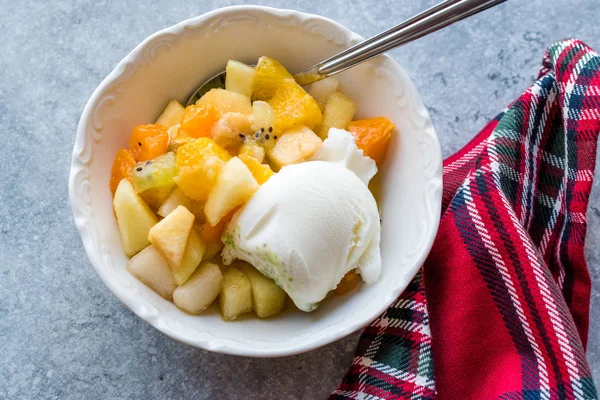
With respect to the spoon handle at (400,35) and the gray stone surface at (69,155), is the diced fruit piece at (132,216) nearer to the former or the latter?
the gray stone surface at (69,155)

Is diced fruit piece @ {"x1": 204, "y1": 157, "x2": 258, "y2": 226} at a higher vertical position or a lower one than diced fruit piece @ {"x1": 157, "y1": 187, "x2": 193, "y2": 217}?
higher

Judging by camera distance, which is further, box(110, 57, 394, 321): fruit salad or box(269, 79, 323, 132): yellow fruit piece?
box(269, 79, 323, 132): yellow fruit piece

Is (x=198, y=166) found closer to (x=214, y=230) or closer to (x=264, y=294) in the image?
(x=214, y=230)

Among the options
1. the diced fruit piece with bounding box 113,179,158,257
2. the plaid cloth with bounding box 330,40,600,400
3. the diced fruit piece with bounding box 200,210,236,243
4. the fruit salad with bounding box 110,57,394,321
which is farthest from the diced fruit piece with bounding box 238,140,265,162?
the plaid cloth with bounding box 330,40,600,400

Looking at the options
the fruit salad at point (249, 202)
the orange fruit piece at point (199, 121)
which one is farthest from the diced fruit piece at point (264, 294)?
the orange fruit piece at point (199, 121)

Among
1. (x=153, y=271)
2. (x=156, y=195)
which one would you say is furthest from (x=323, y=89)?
(x=153, y=271)

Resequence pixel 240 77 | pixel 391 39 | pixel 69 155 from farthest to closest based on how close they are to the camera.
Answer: pixel 69 155, pixel 240 77, pixel 391 39

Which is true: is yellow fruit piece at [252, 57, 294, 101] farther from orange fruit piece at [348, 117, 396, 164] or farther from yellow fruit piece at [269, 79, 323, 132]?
orange fruit piece at [348, 117, 396, 164]
